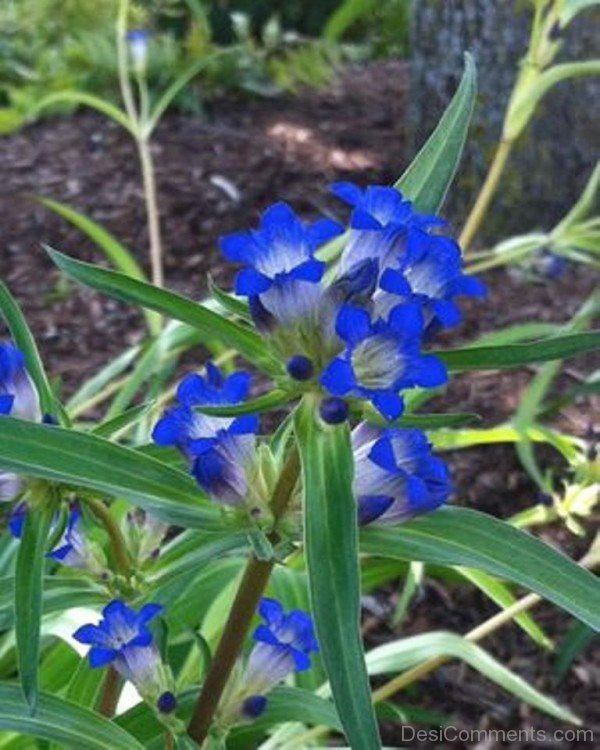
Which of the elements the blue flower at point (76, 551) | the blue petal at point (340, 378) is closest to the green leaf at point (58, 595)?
the blue flower at point (76, 551)

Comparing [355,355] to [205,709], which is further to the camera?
[205,709]

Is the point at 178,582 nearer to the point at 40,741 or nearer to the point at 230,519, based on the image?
the point at 230,519

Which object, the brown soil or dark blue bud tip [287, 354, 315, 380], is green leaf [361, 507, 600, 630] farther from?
the brown soil

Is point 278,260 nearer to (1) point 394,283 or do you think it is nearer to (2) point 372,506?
(1) point 394,283

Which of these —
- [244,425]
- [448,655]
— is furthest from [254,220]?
[244,425]

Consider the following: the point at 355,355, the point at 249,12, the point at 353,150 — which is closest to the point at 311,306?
the point at 355,355

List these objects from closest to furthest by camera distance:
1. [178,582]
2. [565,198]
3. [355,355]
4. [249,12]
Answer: [355,355], [178,582], [565,198], [249,12]

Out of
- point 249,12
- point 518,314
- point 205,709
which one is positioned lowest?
point 205,709

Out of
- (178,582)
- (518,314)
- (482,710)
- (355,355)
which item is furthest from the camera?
(518,314)

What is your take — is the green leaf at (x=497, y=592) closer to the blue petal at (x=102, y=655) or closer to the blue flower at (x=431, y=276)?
the blue petal at (x=102, y=655)
